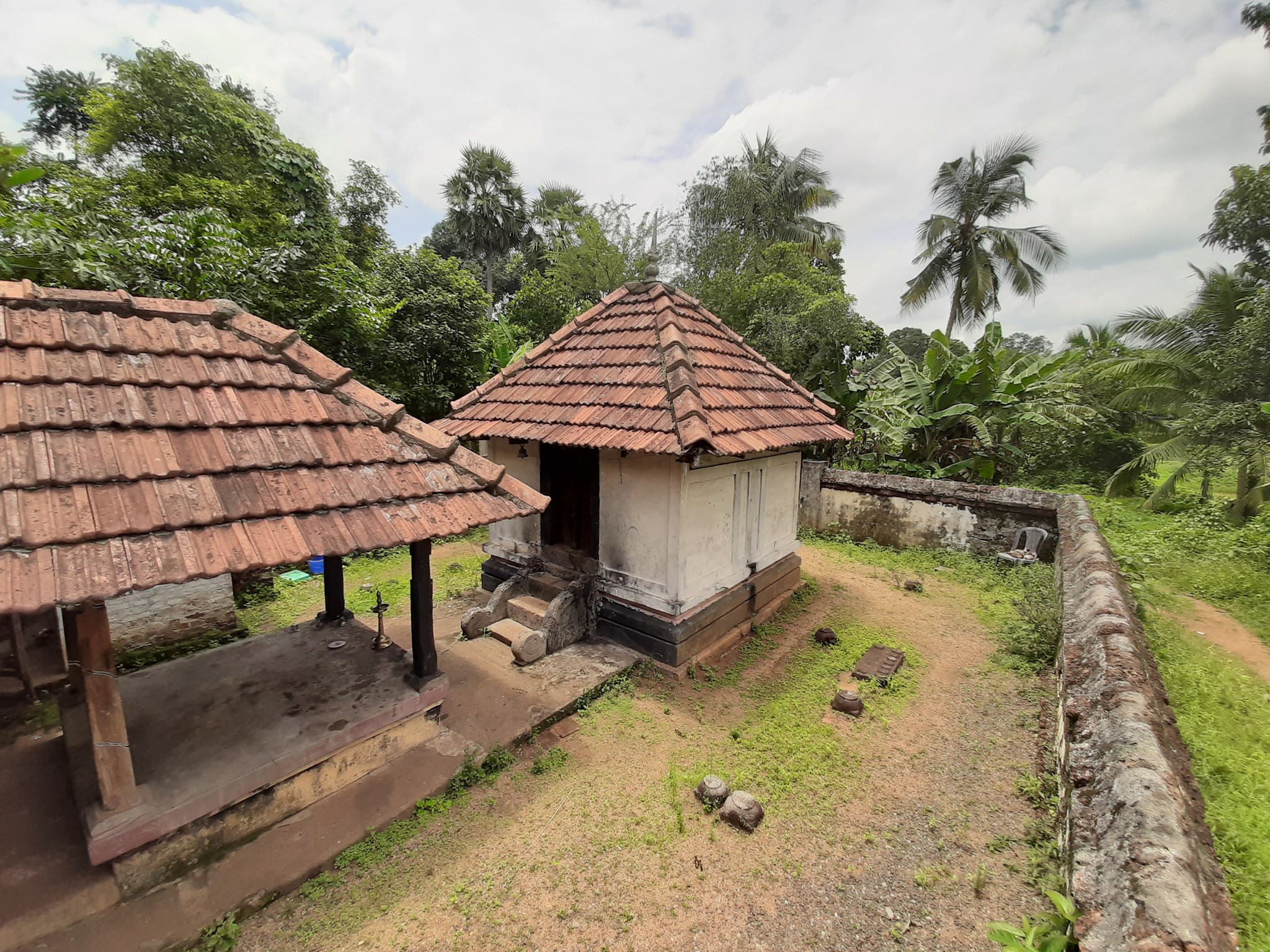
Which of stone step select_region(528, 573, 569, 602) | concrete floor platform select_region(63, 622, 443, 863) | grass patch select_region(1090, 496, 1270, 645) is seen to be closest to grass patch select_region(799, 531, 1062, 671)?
grass patch select_region(1090, 496, 1270, 645)

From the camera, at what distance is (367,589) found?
827 centimetres

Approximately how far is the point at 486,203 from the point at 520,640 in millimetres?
28731

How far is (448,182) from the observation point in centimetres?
2795

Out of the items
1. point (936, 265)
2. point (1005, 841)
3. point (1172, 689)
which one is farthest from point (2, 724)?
point (936, 265)

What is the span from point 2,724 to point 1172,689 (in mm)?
10784

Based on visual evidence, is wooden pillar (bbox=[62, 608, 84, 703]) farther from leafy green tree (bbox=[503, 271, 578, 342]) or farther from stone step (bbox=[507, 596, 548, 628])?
leafy green tree (bbox=[503, 271, 578, 342])

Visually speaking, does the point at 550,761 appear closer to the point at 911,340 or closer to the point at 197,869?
the point at 197,869

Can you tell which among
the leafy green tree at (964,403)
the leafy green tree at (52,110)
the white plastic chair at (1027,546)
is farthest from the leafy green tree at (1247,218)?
the leafy green tree at (52,110)

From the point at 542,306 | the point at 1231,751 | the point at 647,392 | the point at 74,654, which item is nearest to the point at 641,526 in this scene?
the point at 647,392

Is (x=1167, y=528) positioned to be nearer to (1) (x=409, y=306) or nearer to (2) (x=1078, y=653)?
(2) (x=1078, y=653)

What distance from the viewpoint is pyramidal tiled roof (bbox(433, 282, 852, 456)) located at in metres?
5.40

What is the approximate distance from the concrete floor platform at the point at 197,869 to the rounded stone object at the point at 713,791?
156 centimetres

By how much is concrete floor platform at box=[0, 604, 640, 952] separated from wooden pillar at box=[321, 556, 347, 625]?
0.73 feet

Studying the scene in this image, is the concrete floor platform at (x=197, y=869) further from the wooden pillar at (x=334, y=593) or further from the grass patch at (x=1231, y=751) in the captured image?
the grass patch at (x=1231, y=751)
